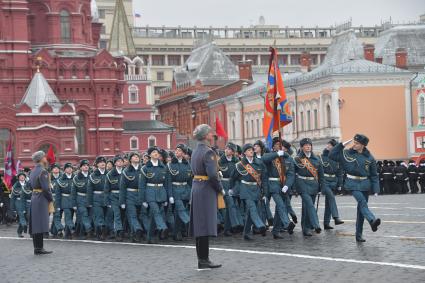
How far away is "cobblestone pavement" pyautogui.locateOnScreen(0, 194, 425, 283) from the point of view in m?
13.2

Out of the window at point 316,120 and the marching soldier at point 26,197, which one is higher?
the window at point 316,120

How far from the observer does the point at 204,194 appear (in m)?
14.9

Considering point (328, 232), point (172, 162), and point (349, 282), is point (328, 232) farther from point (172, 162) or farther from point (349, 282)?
point (349, 282)

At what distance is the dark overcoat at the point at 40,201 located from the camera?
18984 millimetres

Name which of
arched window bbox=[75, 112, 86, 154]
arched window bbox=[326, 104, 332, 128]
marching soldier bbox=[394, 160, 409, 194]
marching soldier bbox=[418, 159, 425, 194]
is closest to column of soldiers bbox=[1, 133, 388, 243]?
marching soldier bbox=[394, 160, 409, 194]

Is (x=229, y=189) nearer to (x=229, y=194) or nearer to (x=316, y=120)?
(x=229, y=194)

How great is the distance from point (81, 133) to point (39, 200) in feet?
190

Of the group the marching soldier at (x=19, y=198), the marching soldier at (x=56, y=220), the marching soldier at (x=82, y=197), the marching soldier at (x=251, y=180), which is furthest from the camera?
the marching soldier at (x=19, y=198)

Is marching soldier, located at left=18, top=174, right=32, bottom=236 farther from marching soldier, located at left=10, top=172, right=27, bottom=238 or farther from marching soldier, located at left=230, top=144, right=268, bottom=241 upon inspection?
marching soldier, located at left=230, top=144, right=268, bottom=241

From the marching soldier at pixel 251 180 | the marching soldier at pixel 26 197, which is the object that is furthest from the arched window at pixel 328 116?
the marching soldier at pixel 251 180

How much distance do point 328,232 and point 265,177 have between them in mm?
1463

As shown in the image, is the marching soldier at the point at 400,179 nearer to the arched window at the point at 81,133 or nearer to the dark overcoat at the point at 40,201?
the dark overcoat at the point at 40,201

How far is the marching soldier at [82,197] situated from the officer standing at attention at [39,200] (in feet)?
12.8

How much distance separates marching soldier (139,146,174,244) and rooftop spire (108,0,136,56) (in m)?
76.5
